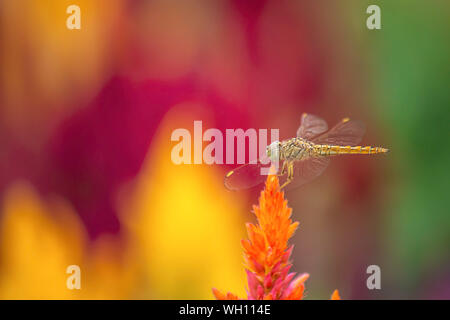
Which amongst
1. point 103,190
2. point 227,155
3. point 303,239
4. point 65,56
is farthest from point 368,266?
point 65,56

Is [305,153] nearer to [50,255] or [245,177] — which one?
[245,177]

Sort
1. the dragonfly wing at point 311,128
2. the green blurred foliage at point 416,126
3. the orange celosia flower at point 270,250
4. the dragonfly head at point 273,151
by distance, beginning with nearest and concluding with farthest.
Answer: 1. the orange celosia flower at point 270,250
2. the dragonfly head at point 273,151
3. the dragonfly wing at point 311,128
4. the green blurred foliage at point 416,126

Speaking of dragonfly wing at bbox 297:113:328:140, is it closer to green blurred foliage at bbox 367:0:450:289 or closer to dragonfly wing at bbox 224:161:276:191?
dragonfly wing at bbox 224:161:276:191

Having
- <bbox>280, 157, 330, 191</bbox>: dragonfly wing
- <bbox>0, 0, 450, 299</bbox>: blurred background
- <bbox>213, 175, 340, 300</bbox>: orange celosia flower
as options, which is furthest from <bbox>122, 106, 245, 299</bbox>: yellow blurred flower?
<bbox>213, 175, 340, 300</bbox>: orange celosia flower

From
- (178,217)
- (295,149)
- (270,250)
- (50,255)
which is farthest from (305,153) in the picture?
(50,255)

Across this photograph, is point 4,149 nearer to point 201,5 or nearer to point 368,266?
point 201,5

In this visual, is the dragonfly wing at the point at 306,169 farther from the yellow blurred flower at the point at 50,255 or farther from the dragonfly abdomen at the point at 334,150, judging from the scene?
the yellow blurred flower at the point at 50,255

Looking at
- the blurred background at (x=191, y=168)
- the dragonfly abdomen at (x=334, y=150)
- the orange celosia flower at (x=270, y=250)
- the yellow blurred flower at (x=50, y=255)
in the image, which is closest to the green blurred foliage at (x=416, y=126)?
the blurred background at (x=191, y=168)
